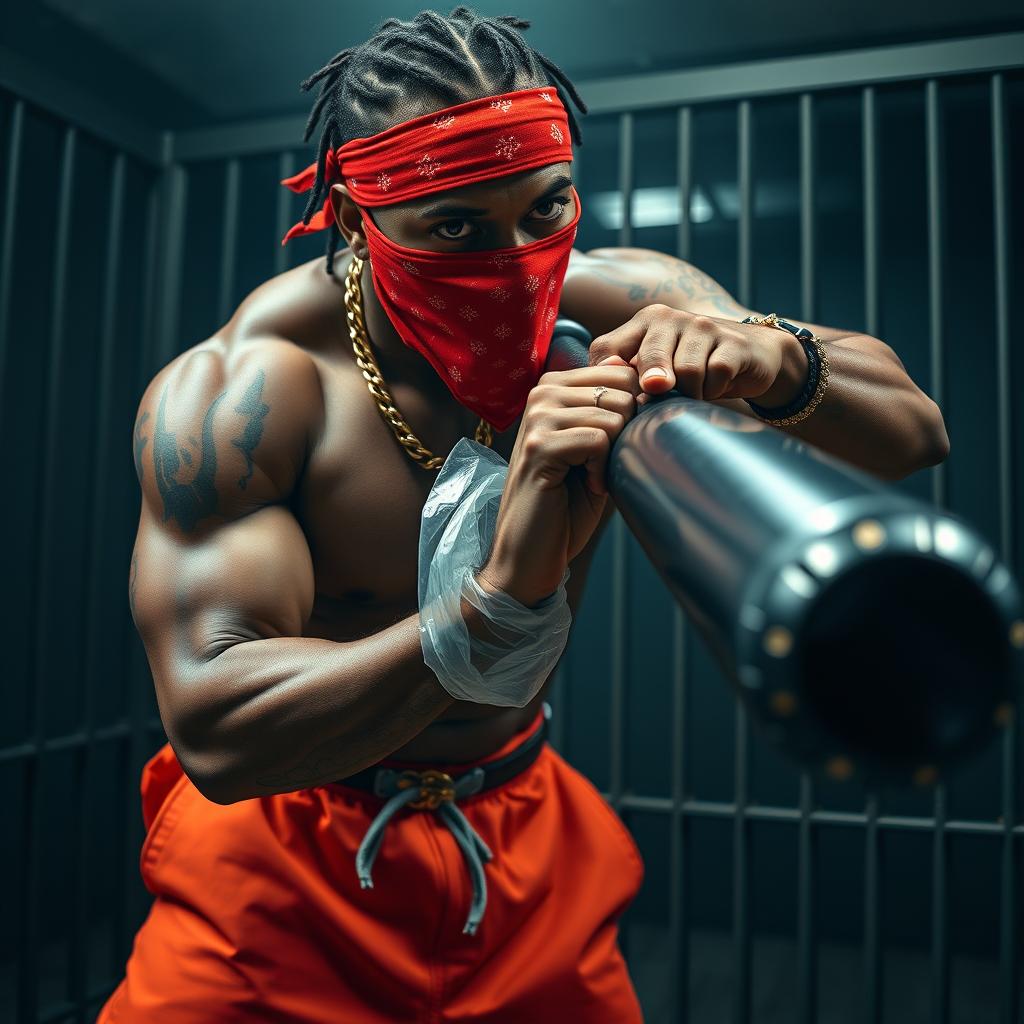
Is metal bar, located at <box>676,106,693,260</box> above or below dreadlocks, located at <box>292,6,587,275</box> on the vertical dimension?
above

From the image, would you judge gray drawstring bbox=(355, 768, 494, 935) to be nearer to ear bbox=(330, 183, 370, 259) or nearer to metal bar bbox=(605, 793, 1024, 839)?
ear bbox=(330, 183, 370, 259)

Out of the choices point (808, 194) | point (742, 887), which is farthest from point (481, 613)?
point (808, 194)

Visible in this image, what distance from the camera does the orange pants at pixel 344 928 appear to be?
3.33 ft

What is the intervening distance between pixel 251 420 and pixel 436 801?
1.51 feet

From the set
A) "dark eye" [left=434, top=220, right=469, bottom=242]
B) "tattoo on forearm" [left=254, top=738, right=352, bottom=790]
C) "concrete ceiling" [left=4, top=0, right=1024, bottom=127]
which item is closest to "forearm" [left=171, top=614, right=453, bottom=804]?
"tattoo on forearm" [left=254, top=738, right=352, bottom=790]

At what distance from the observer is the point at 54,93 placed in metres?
1.61

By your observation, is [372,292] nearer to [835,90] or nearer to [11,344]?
[835,90]

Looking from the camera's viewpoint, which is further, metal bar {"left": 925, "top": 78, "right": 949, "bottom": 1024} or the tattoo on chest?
metal bar {"left": 925, "top": 78, "right": 949, "bottom": 1024}

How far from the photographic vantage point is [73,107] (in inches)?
65.5

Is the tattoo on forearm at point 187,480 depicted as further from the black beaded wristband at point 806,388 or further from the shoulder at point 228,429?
the black beaded wristband at point 806,388

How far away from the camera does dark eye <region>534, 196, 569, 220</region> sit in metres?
0.93

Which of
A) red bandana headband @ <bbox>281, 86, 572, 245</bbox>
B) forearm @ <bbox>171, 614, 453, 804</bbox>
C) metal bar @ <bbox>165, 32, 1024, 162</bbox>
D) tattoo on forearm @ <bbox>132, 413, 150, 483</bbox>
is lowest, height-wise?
forearm @ <bbox>171, 614, 453, 804</bbox>

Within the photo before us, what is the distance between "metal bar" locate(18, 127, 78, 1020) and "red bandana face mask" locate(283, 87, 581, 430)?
2.96ft

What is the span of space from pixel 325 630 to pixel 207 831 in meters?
0.25
